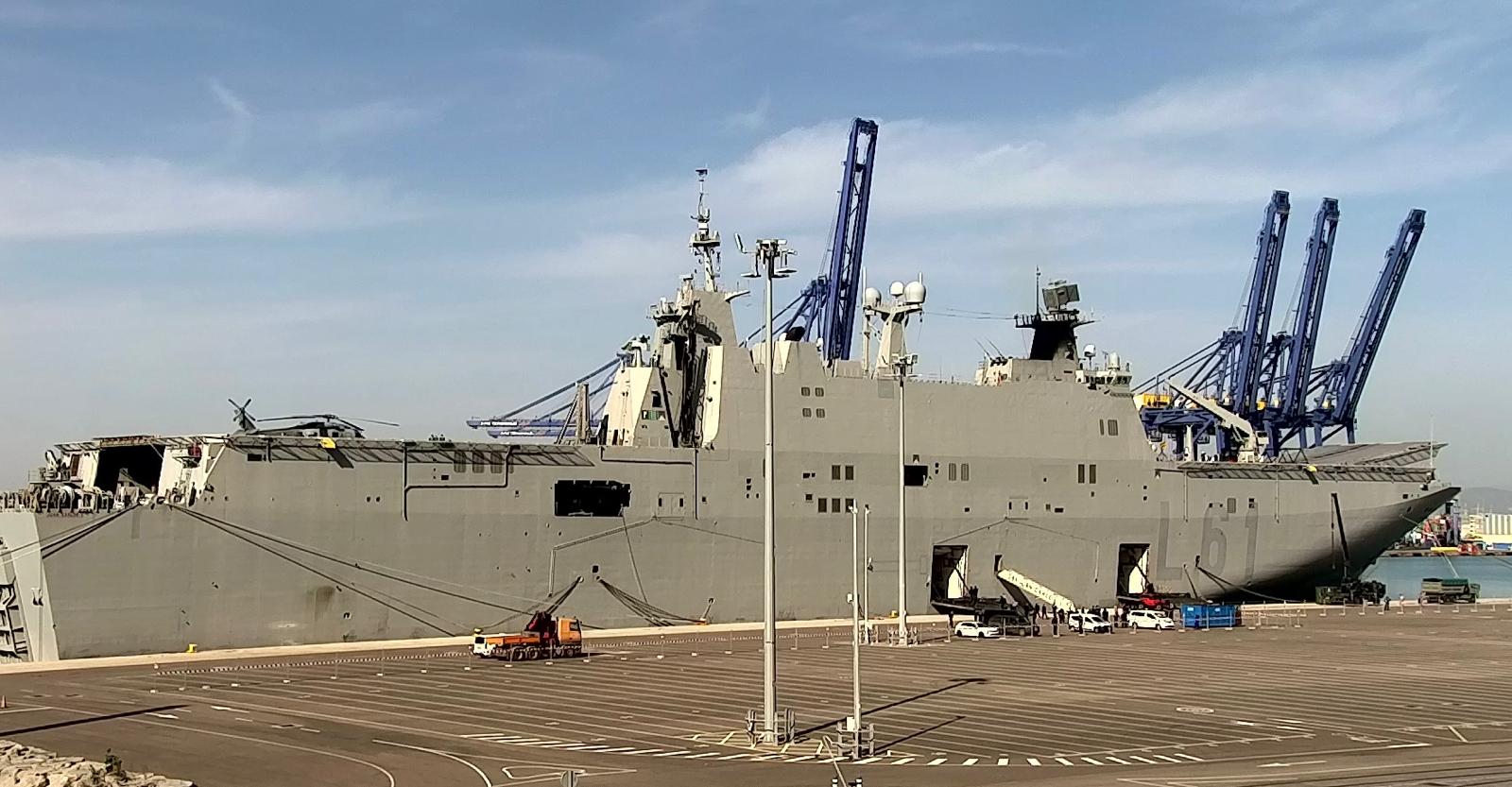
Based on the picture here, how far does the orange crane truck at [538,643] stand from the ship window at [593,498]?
705 centimetres

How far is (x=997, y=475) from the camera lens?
176ft

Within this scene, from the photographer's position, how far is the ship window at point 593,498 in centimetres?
4634

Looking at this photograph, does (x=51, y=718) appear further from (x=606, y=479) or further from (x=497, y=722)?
(x=606, y=479)

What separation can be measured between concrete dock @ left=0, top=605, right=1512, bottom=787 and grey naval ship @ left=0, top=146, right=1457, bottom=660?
313 centimetres

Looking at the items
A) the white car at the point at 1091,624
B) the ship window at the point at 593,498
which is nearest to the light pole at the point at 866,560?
the white car at the point at 1091,624

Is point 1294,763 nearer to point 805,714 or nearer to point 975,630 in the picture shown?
point 805,714

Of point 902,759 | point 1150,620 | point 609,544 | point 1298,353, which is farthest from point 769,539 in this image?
point 1298,353

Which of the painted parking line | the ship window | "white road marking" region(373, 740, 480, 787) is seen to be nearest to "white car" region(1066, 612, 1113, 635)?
the ship window

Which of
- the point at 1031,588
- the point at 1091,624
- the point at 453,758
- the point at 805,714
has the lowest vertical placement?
the point at 453,758

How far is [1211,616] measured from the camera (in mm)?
50531

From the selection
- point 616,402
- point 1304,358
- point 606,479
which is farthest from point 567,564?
point 1304,358

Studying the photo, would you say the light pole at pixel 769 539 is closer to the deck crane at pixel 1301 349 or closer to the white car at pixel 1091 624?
the white car at pixel 1091 624

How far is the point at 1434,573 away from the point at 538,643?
449 ft

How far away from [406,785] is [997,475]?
37.2 m
